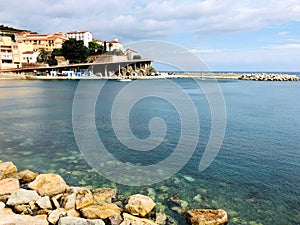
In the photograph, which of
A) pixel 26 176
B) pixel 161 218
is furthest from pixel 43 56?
pixel 161 218

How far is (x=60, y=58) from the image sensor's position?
309 ft

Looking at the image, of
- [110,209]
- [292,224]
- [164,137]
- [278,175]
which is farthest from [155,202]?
[164,137]

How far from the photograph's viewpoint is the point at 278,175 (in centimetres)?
1156

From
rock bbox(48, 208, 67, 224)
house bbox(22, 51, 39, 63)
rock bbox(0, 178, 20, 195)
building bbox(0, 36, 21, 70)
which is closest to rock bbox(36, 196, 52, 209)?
rock bbox(48, 208, 67, 224)

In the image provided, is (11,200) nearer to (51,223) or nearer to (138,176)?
(51,223)

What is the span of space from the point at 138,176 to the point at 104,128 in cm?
963

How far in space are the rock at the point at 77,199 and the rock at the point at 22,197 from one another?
3.44 feet

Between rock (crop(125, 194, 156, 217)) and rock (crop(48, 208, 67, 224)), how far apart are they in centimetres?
202

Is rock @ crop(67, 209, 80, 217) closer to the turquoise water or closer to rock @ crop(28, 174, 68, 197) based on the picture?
rock @ crop(28, 174, 68, 197)

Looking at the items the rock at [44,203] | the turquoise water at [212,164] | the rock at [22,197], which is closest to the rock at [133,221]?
the turquoise water at [212,164]

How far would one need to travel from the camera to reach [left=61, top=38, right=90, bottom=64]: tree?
295 ft

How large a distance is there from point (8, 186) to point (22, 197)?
1320mm

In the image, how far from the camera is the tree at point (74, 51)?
8988 cm

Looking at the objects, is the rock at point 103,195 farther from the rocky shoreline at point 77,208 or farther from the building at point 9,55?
the building at point 9,55
